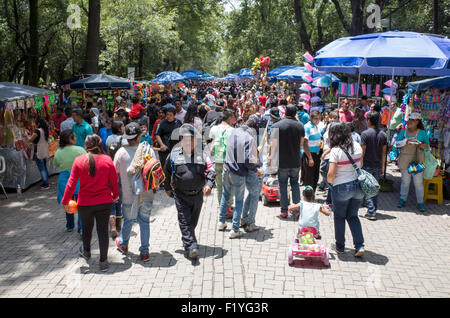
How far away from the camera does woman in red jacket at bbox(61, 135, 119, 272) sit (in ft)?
15.7

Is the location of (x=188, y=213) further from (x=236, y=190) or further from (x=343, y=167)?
(x=343, y=167)

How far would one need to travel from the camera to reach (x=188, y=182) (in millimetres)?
5082

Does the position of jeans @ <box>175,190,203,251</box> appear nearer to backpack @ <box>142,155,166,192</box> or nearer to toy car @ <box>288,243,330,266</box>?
backpack @ <box>142,155,166,192</box>

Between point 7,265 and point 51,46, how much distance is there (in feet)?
82.0

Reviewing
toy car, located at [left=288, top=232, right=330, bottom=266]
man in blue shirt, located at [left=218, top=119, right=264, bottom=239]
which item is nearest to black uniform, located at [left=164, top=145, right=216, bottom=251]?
man in blue shirt, located at [left=218, top=119, right=264, bottom=239]

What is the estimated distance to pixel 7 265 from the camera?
5.30 meters

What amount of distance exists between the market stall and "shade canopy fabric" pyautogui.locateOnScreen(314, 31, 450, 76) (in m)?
6.77

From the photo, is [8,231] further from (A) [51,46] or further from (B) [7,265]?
(A) [51,46]

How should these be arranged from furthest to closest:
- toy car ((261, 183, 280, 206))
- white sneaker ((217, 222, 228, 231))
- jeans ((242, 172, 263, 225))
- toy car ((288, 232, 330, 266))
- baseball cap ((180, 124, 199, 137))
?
1. toy car ((261, 183, 280, 206))
2. white sneaker ((217, 222, 228, 231))
3. jeans ((242, 172, 263, 225))
4. baseball cap ((180, 124, 199, 137))
5. toy car ((288, 232, 330, 266))

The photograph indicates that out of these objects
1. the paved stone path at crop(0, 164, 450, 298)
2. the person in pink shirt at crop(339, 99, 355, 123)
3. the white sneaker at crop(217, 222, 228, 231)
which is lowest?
the paved stone path at crop(0, 164, 450, 298)

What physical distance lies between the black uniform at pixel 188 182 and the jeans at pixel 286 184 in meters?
1.80

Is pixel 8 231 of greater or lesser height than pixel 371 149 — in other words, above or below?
below

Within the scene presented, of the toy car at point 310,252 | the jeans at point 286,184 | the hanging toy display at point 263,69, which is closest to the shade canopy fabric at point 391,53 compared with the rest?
the jeans at point 286,184
